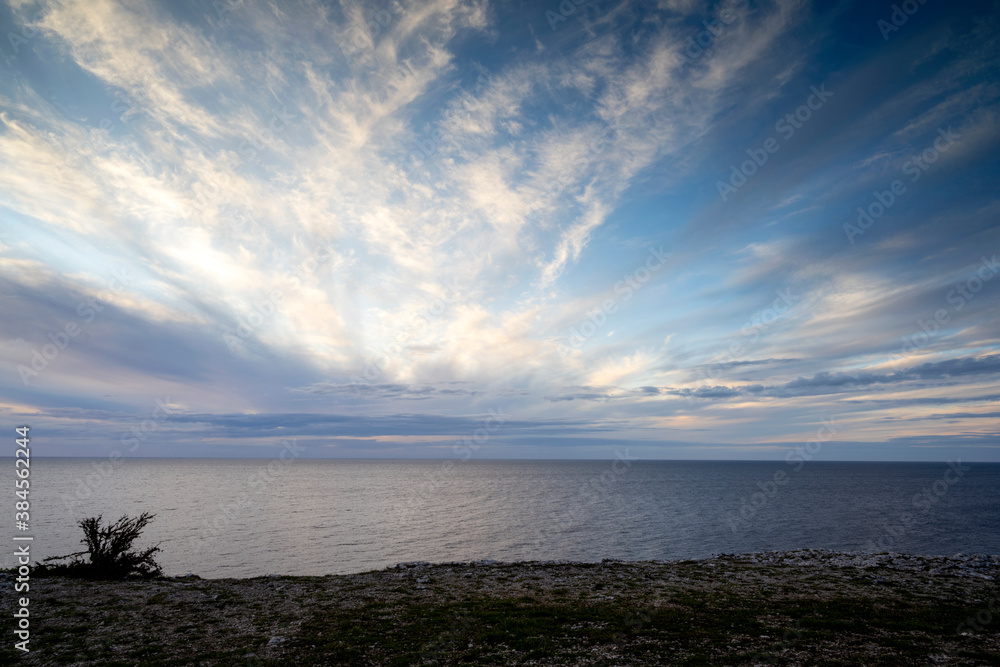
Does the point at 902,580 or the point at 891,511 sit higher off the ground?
the point at 902,580

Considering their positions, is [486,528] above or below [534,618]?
below

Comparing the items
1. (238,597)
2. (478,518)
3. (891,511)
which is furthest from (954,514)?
(238,597)

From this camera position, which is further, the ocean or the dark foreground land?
the ocean

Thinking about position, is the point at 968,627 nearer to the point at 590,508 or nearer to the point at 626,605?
the point at 626,605

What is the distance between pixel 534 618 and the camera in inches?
747

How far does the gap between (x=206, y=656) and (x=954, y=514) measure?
126 metres

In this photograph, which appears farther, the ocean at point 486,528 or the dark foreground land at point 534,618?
the ocean at point 486,528

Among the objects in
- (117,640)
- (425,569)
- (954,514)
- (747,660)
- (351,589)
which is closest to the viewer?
(747,660)

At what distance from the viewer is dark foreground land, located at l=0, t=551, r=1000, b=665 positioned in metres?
14.9

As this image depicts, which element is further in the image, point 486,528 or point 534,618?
point 486,528

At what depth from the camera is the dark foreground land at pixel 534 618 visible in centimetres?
1495

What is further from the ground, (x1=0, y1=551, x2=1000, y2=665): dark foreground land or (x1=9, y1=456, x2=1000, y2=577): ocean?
(x1=0, y1=551, x2=1000, y2=665): dark foreground land

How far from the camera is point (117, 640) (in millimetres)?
16688

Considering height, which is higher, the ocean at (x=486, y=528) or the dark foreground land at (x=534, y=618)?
the dark foreground land at (x=534, y=618)
